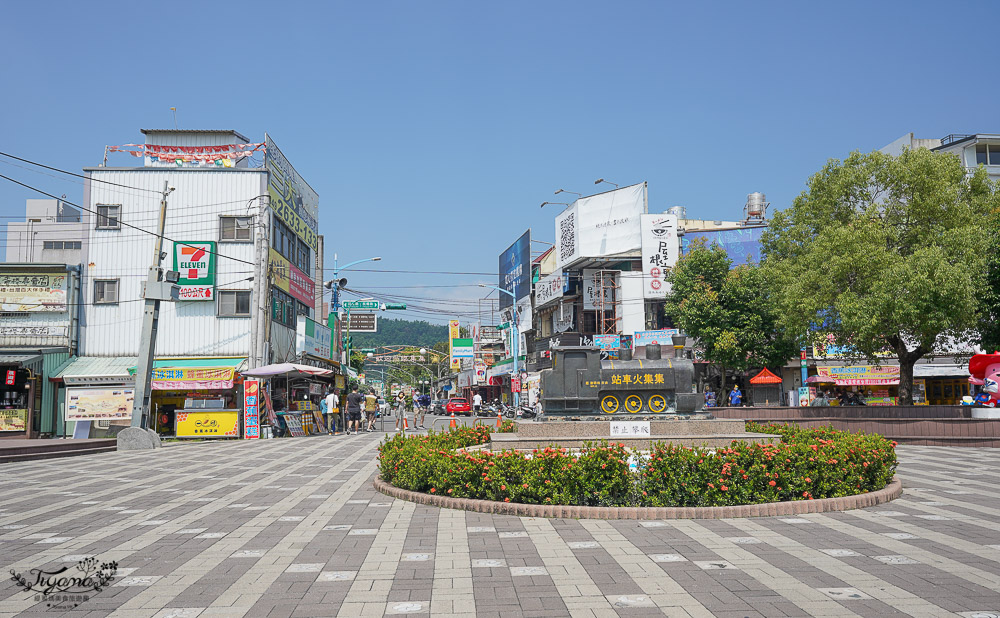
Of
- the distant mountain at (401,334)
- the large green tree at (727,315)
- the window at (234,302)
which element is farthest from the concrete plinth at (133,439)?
the distant mountain at (401,334)

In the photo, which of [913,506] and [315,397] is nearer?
[913,506]

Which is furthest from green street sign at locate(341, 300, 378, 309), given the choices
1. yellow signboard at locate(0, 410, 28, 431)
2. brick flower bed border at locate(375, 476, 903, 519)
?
brick flower bed border at locate(375, 476, 903, 519)

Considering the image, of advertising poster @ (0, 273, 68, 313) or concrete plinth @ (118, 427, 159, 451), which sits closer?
concrete plinth @ (118, 427, 159, 451)

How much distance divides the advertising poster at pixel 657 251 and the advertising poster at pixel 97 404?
87.3 ft

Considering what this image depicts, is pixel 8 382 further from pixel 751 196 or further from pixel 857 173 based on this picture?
pixel 751 196

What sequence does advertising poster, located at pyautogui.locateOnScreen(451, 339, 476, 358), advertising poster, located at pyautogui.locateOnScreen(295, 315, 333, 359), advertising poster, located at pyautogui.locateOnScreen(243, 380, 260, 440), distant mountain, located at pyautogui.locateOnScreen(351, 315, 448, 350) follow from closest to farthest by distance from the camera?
advertising poster, located at pyautogui.locateOnScreen(243, 380, 260, 440) → advertising poster, located at pyautogui.locateOnScreen(295, 315, 333, 359) → advertising poster, located at pyautogui.locateOnScreen(451, 339, 476, 358) → distant mountain, located at pyautogui.locateOnScreen(351, 315, 448, 350)

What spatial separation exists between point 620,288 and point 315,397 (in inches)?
714

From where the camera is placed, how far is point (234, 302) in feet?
98.2

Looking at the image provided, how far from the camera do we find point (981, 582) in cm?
588

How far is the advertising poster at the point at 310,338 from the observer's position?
3478 cm

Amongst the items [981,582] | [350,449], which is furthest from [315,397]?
[981,582]

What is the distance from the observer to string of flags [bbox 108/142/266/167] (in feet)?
102

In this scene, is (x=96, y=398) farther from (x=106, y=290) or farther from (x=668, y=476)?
(x=668, y=476)

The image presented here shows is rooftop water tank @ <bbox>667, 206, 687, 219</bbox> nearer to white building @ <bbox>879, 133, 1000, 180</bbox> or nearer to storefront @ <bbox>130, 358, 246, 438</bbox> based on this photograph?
white building @ <bbox>879, 133, 1000, 180</bbox>
